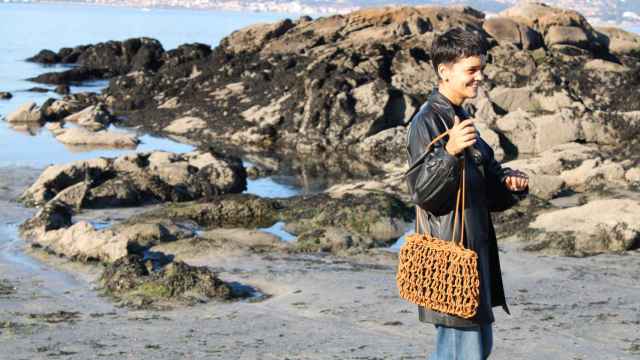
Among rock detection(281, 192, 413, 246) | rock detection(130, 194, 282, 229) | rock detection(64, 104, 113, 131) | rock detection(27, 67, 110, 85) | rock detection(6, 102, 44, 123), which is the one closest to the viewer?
rock detection(281, 192, 413, 246)

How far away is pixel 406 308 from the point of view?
9.23 meters

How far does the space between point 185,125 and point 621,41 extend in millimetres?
16837

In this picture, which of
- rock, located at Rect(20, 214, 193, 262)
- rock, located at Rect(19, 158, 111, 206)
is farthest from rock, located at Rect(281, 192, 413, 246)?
rock, located at Rect(19, 158, 111, 206)

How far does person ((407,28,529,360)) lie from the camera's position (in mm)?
4402

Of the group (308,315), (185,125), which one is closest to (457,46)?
(308,315)

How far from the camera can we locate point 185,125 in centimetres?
2628

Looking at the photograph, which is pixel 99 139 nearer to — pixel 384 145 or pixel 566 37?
pixel 384 145

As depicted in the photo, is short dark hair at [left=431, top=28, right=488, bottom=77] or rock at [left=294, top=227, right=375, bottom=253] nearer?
short dark hair at [left=431, top=28, right=488, bottom=77]

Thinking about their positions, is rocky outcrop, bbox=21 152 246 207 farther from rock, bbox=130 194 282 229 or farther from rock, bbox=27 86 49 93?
rock, bbox=27 86 49 93

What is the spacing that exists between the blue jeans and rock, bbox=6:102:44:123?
24.5 metres

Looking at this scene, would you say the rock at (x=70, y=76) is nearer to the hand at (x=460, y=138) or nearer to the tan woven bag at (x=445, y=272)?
the tan woven bag at (x=445, y=272)

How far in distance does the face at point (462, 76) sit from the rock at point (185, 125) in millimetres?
21551

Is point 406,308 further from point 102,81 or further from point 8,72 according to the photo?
point 8,72

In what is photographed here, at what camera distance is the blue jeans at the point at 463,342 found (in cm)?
455
